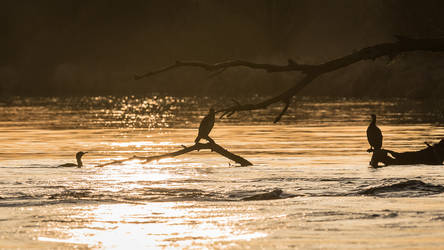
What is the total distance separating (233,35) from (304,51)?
553 inches

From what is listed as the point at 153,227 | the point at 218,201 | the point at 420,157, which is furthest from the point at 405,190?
the point at 153,227

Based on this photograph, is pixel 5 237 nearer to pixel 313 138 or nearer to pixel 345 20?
pixel 313 138

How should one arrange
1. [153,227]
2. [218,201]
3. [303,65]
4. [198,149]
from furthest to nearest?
[198,149] < [218,201] < [303,65] < [153,227]

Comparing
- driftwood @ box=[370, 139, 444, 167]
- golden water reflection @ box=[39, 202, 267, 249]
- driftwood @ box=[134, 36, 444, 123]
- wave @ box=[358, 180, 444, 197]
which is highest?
driftwood @ box=[134, 36, 444, 123]

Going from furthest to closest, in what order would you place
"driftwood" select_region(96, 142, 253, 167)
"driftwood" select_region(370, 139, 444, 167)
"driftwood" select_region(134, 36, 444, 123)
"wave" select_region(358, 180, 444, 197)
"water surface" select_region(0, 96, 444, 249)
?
"driftwood" select_region(370, 139, 444, 167)
"driftwood" select_region(96, 142, 253, 167)
"wave" select_region(358, 180, 444, 197)
"driftwood" select_region(134, 36, 444, 123)
"water surface" select_region(0, 96, 444, 249)

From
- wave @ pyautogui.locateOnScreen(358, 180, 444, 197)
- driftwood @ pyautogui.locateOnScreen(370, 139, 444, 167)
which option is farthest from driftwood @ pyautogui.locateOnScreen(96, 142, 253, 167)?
wave @ pyautogui.locateOnScreen(358, 180, 444, 197)

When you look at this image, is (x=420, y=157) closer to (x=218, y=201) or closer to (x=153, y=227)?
(x=218, y=201)

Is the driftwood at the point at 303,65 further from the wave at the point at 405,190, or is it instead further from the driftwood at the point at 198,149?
the driftwood at the point at 198,149

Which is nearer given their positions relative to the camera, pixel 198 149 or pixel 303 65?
pixel 303 65

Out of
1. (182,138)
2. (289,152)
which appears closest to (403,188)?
(289,152)

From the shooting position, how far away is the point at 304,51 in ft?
632

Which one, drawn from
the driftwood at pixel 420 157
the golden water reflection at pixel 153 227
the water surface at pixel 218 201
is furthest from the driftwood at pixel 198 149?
the golden water reflection at pixel 153 227

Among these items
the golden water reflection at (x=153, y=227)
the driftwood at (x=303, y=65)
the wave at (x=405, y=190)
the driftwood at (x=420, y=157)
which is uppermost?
the driftwood at (x=303, y=65)

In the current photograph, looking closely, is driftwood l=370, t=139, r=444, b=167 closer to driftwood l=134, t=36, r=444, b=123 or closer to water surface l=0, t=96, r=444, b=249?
water surface l=0, t=96, r=444, b=249
